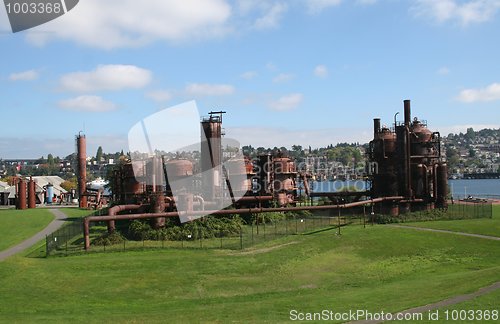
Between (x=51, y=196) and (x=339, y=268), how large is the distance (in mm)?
88355

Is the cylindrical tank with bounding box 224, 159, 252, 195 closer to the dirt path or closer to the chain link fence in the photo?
the chain link fence

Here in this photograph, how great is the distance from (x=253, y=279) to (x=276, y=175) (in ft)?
119

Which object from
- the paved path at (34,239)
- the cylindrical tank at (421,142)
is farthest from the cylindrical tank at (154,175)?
the cylindrical tank at (421,142)

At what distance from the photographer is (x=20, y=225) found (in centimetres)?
6219

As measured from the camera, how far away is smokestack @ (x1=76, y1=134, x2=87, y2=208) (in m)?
91.0

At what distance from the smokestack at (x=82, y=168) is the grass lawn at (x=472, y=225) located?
5752 centimetres

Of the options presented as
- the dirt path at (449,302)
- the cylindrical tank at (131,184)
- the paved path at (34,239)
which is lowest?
the paved path at (34,239)

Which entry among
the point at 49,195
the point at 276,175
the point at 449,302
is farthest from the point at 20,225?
the point at 449,302

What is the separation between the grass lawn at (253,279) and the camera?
2367cm

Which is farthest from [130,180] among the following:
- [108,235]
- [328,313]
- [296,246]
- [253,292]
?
[328,313]

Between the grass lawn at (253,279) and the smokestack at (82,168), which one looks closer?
the grass lawn at (253,279)

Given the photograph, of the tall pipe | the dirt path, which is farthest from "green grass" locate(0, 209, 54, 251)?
the dirt path

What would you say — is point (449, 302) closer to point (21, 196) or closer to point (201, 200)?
point (201, 200)

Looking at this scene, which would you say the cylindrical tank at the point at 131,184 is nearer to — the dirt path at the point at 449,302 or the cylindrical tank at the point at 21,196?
the cylindrical tank at the point at 21,196
